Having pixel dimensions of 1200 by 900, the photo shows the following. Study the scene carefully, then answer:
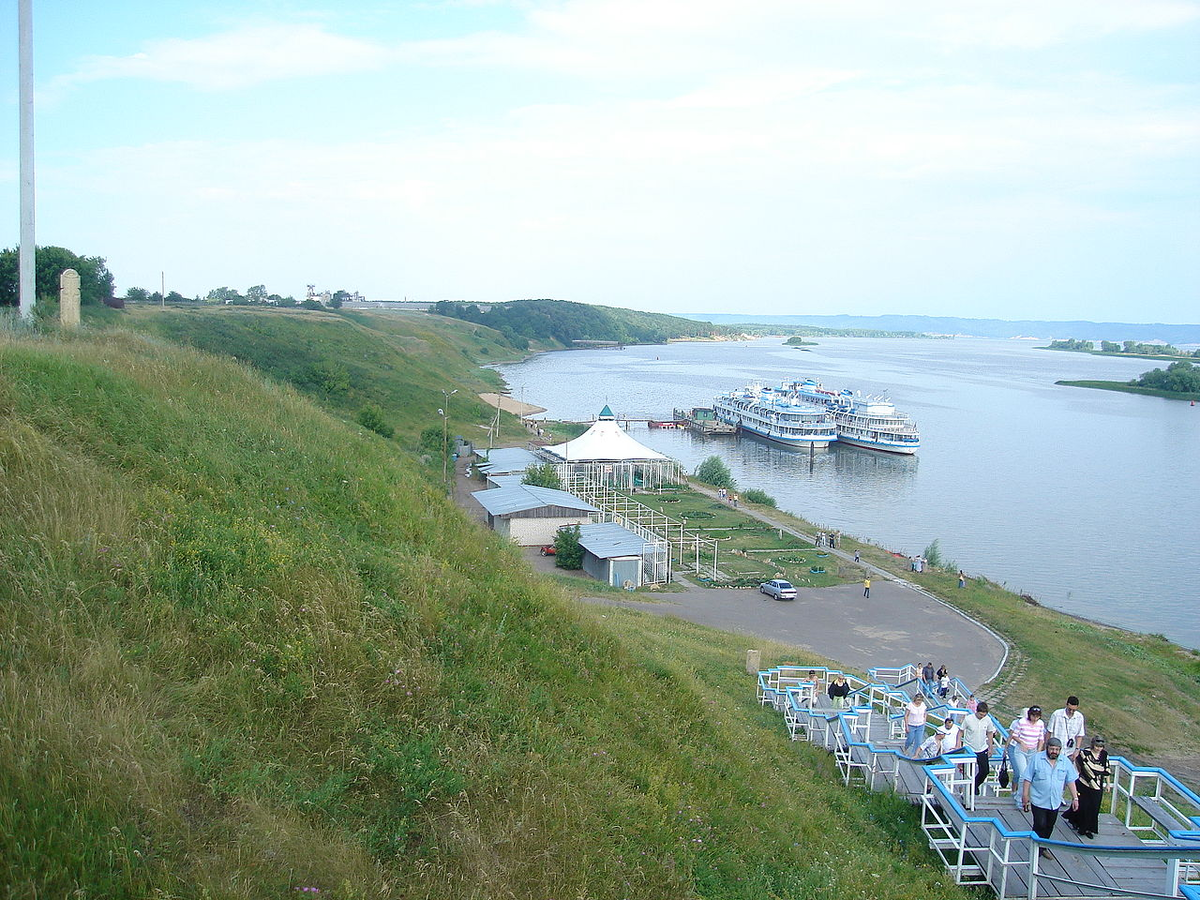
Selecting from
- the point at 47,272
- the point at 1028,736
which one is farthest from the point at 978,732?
the point at 47,272

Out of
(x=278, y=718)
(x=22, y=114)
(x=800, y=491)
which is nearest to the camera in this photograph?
(x=278, y=718)

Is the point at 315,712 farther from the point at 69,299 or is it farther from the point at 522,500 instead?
the point at 522,500

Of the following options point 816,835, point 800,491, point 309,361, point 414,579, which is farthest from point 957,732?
point 309,361

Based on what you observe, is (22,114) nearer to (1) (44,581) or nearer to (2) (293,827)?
(1) (44,581)

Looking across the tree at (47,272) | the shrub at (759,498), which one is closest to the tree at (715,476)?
the shrub at (759,498)

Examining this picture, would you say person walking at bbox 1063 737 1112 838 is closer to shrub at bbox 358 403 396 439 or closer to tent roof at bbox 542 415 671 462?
tent roof at bbox 542 415 671 462

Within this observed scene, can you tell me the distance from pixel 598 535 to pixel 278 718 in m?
23.1

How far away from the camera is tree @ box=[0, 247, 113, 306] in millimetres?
24000

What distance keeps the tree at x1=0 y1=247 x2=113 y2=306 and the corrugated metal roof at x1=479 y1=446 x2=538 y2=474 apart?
1874 cm

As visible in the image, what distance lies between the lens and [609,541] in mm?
28094

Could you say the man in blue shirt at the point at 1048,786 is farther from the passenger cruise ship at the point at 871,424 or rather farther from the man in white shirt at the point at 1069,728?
the passenger cruise ship at the point at 871,424

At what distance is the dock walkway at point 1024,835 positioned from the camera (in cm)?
639

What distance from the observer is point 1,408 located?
7871 mm

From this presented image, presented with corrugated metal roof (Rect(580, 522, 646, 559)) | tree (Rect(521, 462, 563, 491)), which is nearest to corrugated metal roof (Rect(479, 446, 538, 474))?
tree (Rect(521, 462, 563, 491))
